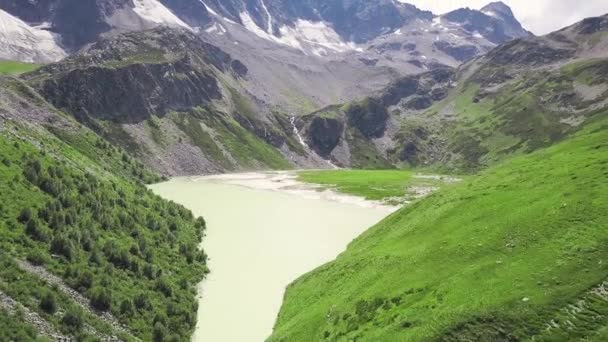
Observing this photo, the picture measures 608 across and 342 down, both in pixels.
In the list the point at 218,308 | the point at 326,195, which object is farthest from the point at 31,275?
the point at 326,195

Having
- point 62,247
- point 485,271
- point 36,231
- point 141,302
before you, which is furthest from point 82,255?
point 485,271

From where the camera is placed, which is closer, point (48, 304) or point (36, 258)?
point (48, 304)

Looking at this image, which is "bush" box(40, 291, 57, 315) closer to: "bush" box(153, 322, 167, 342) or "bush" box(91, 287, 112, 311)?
"bush" box(91, 287, 112, 311)

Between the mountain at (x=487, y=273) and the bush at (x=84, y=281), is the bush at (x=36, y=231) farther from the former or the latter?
the mountain at (x=487, y=273)

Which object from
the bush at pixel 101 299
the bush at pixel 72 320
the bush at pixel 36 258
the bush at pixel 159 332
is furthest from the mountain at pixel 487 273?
the bush at pixel 36 258

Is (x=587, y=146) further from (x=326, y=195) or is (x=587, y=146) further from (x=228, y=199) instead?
(x=326, y=195)

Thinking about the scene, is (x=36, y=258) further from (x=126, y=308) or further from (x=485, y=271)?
(x=485, y=271)
